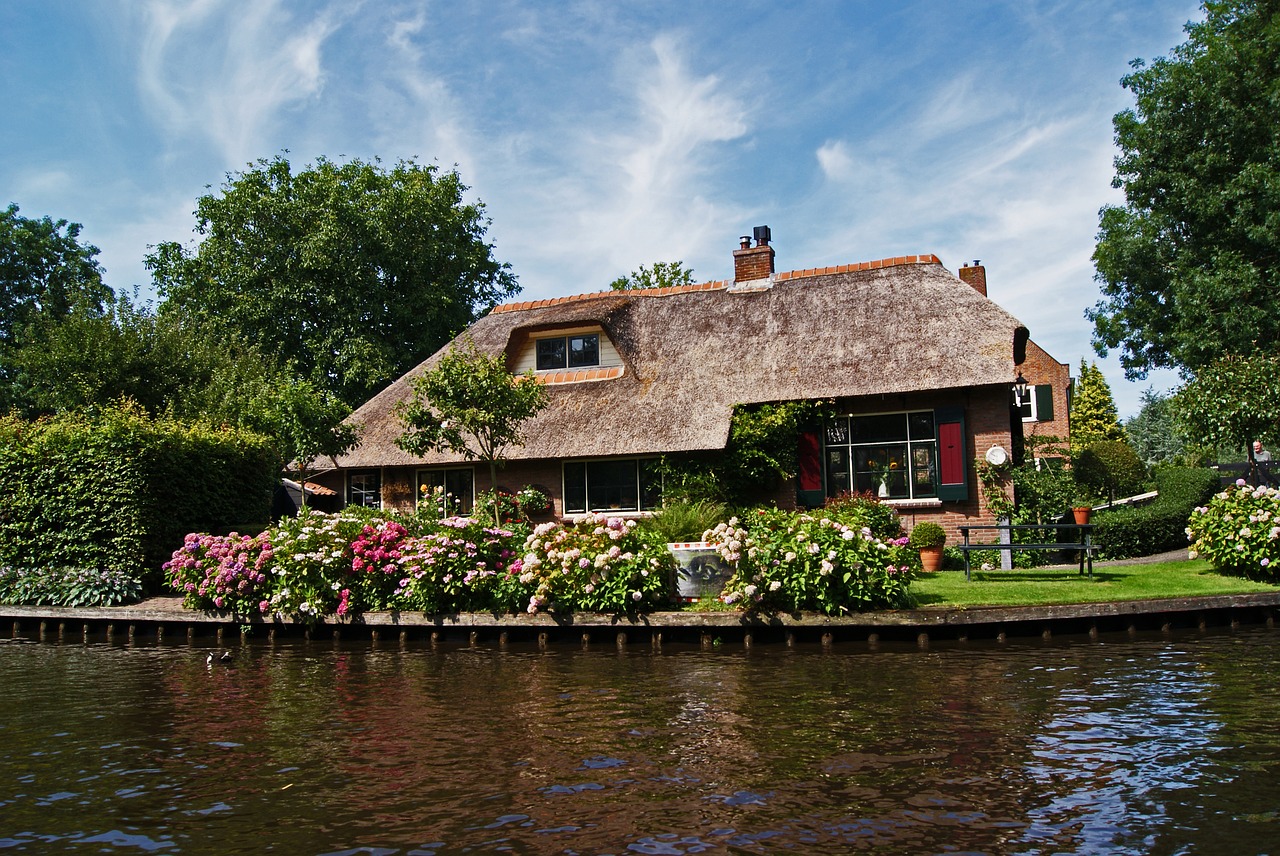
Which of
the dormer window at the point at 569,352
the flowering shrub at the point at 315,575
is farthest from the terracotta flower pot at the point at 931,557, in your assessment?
the flowering shrub at the point at 315,575

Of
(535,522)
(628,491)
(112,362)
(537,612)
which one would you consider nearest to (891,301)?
(628,491)

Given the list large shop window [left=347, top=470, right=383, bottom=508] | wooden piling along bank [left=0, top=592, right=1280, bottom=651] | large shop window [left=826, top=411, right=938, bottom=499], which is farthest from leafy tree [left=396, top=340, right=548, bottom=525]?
large shop window [left=826, top=411, right=938, bottom=499]

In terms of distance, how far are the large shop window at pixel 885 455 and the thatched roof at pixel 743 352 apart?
32.9 inches

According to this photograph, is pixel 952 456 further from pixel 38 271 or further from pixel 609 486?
pixel 38 271

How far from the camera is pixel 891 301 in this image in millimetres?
18406

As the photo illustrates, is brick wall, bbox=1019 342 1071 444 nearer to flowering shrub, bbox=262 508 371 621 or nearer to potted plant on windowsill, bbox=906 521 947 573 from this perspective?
potted plant on windowsill, bbox=906 521 947 573

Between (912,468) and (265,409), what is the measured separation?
12467 millimetres

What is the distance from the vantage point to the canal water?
16.4 ft

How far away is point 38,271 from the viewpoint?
40375 millimetres

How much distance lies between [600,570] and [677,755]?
508 centimetres

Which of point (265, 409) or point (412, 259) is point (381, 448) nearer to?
point (265, 409)

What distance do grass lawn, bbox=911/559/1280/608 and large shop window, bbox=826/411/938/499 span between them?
248 cm

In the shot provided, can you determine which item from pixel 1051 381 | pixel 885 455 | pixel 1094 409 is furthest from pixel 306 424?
pixel 1094 409

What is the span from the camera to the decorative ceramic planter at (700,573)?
1190cm
